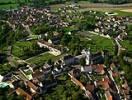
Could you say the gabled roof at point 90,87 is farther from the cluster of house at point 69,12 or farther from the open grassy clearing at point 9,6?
the open grassy clearing at point 9,6

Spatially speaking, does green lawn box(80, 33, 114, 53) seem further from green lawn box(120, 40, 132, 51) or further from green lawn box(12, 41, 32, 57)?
green lawn box(12, 41, 32, 57)

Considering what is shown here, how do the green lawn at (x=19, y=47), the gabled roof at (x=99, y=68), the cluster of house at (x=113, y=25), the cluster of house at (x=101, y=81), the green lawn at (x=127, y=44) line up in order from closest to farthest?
the cluster of house at (x=101, y=81) → the gabled roof at (x=99, y=68) → the green lawn at (x=19, y=47) → the green lawn at (x=127, y=44) → the cluster of house at (x=113, y=25)

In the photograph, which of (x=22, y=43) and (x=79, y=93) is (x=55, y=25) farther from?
(x=79, y=93)

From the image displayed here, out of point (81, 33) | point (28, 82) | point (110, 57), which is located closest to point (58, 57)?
point (110, 57)

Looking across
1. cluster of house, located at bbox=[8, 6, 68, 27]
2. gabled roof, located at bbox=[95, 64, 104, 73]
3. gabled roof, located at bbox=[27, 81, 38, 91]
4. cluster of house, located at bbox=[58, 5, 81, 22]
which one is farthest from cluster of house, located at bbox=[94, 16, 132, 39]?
gabled roof, located at bbox=[27, 81, 38, 91]

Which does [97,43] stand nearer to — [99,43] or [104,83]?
[99,43]

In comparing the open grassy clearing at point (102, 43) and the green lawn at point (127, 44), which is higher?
the green lawn at point (127, 44)

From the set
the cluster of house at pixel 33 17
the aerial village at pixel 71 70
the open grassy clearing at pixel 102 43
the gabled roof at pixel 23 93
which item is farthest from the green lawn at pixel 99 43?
the gabled roof at pixel 23 93
